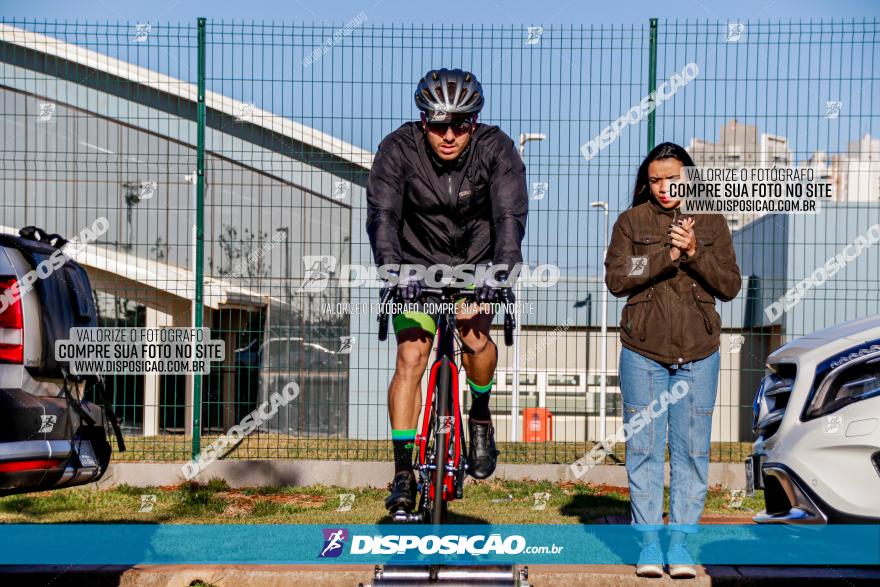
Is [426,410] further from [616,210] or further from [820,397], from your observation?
[616,210]

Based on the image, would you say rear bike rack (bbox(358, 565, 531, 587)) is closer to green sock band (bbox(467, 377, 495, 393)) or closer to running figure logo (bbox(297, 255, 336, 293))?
green sock band (bbox(467, 377, 495, 393))

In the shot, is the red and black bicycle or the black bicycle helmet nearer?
the red and black bicycle

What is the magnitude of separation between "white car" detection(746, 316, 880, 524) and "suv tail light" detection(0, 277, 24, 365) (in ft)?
10.9

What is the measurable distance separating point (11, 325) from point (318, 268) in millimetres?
5456

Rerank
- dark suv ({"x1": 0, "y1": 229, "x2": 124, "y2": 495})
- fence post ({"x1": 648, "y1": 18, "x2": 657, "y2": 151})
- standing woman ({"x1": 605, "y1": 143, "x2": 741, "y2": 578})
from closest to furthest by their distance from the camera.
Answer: dark suv ({"x1": 0, "y1": 229, "x2": 124, "y2": 495})
standing woman ({"x1": 605, "y1": 143, "x2": 741, "y2": 578})
fence post ({"x1": 648, "y1": 18, "x2": 657, "y2": 151})

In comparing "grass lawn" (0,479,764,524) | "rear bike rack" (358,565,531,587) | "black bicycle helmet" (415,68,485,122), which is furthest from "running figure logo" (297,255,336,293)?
"rear bike rack" (358,565,531,587)

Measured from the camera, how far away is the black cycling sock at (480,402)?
5.12m

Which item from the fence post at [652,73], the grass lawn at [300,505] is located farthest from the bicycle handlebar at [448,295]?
the fence post at [652,73]

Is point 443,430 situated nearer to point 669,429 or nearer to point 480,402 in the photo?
point 480,402

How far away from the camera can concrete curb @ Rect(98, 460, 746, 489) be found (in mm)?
9180

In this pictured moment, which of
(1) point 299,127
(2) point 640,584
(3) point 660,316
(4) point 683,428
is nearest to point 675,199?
(3) point 660,316

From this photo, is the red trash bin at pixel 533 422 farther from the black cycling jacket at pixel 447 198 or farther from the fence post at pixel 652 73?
the black cycling jacket at pixel 447 198

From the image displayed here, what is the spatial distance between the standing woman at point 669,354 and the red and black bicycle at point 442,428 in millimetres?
746

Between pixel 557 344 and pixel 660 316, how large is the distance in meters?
5.47
